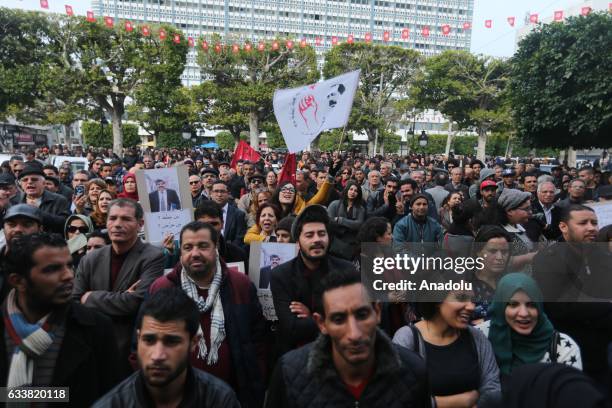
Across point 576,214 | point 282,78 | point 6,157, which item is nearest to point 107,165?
point 6,157

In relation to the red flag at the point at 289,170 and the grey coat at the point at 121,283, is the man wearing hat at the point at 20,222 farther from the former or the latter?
the red flag at the point at 289,170

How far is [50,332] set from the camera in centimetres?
214

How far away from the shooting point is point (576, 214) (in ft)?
11.5

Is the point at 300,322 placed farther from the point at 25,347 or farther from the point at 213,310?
the point at 25,347

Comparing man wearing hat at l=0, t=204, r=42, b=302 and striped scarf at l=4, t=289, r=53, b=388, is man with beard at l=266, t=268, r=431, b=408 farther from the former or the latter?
man wearing hat at l=0, t=204, r=42, b=302

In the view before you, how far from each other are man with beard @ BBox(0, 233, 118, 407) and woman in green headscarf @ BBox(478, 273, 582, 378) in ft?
7.05

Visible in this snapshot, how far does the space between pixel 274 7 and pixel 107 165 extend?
293 feet

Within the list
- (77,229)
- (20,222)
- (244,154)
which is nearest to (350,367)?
(20,222)

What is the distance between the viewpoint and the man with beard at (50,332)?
6.88ft

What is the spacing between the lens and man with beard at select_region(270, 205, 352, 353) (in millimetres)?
2982

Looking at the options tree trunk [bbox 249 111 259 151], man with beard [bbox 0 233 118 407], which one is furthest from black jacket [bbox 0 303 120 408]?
tree trunk [bbox 249 111 259 151]

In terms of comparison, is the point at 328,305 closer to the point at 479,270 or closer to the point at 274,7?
the point at 479,270

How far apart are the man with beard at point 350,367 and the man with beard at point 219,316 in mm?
858

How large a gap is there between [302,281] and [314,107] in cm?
392
